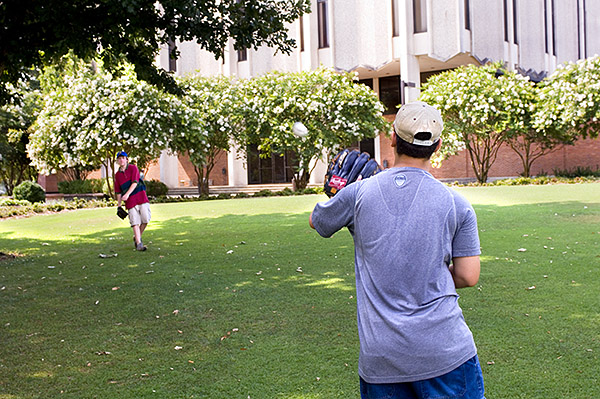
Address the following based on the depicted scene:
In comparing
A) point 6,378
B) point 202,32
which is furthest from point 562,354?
point 202,32

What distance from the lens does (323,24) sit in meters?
35.1

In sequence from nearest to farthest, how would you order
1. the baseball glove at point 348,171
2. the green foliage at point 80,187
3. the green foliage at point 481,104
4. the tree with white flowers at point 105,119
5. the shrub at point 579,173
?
the baseball glove at point 348,171
the tree with white flowers at point 105,119
the green foliage at point 481,104
the shrub at point 579,173
the green foliage at point 80,187

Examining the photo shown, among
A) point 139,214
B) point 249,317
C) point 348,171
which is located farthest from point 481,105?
point 348,171

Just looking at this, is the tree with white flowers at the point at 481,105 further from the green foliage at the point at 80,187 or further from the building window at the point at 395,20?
the green foliage at the point at 80,187

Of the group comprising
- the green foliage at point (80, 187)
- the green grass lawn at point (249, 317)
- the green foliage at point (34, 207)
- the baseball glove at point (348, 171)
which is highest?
the green foliage at point (80, 187)

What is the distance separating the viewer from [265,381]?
4328mm

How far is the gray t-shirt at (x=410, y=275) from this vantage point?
218 centimetres

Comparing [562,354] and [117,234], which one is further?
[117,234]

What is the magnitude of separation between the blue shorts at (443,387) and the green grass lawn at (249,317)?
6.30ft

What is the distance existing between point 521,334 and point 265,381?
2.32m

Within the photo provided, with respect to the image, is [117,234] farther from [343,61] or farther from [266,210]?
[343,61]

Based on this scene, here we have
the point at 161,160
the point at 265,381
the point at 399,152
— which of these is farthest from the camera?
the point at 161,160

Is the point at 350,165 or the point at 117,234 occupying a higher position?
the point at 350,165

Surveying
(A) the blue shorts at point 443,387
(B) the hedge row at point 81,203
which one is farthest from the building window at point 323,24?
(A) the blue shorts at point 443,387
